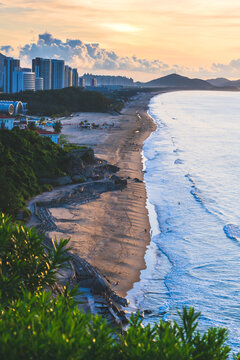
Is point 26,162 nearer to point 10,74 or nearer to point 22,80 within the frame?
point 22,80

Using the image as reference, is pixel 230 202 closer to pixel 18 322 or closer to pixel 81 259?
pixel 81 259

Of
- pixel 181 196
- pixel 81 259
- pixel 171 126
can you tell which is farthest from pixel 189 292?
pixel 171 126

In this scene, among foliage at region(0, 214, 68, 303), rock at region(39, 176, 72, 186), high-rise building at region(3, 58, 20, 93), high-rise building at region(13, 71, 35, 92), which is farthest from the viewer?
high-rise building at region(3, 58, 20, 93)

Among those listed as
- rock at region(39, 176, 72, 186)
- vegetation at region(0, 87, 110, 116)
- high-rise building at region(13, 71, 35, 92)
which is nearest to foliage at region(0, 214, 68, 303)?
rock at region(39, 176, 72, 186)

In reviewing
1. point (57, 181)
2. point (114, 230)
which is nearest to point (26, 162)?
point (57, 181)

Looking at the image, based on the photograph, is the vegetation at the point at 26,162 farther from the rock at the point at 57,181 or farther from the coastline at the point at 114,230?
the coastline at the point at 114,230

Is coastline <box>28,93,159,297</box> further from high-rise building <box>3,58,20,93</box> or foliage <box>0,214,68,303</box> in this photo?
high-rise building <box>3,58,20,93</box>

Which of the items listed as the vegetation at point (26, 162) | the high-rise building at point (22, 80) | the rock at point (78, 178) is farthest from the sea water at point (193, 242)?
the high-rise building at point (22, 80)
